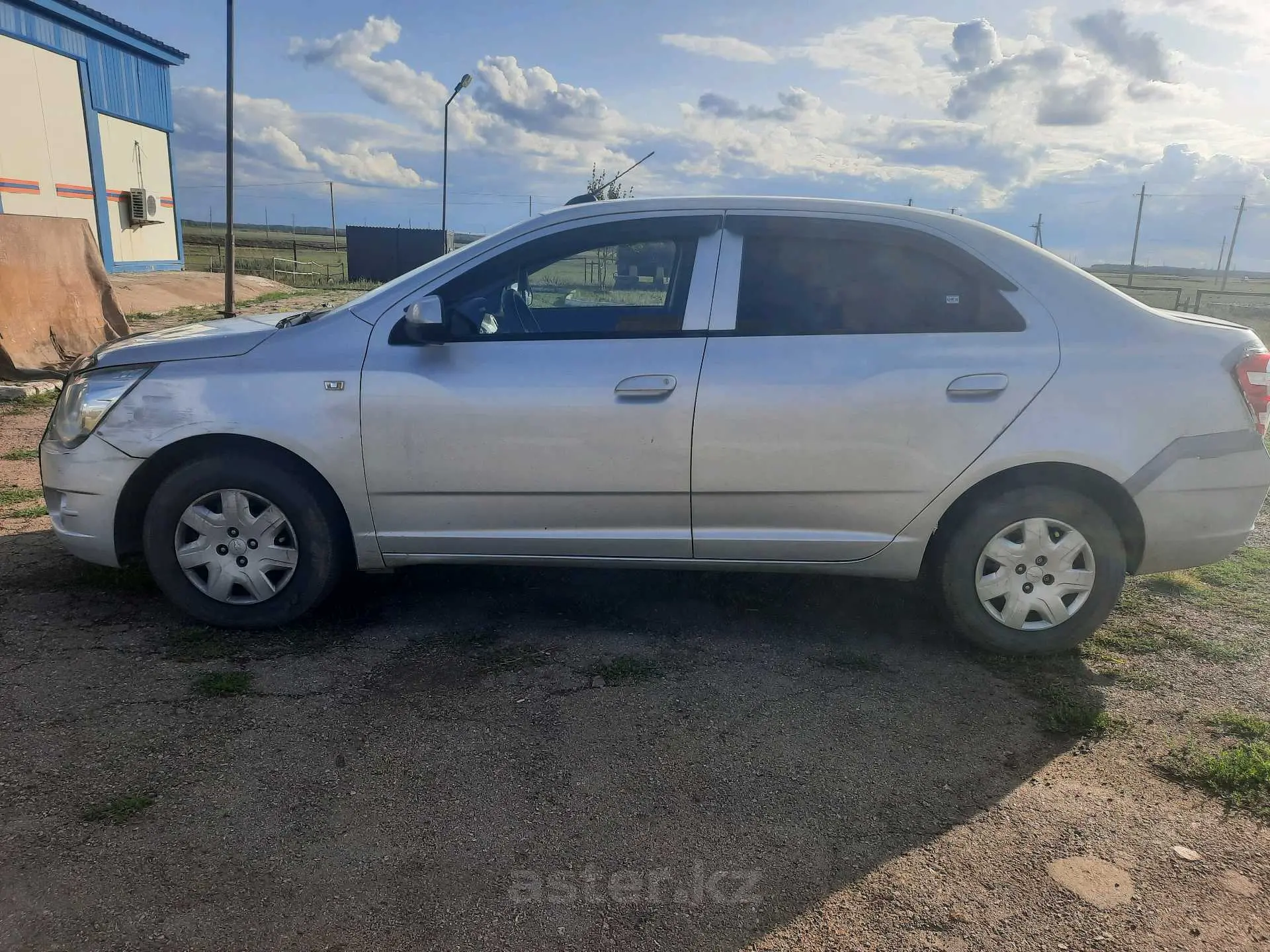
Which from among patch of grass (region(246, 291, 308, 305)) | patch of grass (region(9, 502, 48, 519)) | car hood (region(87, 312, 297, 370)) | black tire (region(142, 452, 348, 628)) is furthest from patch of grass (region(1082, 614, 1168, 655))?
patch of grass (region(246, 291, 308, 305))

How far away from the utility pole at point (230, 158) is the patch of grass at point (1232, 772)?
14.3m

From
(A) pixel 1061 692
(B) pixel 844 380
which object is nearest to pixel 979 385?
(B) pixel 844 380

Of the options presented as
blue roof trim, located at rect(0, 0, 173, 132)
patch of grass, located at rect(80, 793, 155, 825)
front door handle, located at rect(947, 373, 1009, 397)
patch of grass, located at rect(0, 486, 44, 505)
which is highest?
blue roof trim, located at rect(0, 0, 173, 132)

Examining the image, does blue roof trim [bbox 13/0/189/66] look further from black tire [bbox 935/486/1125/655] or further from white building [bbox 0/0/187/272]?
black tire [bbox 935/486/1125/655]

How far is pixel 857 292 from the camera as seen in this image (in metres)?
3.62

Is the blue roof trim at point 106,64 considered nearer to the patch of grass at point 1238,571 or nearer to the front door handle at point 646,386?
the front door handle at point 646,386

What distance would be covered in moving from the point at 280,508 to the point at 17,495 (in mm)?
3205

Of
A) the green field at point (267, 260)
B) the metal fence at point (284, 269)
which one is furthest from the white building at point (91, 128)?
the metal fence at point (284, 269)

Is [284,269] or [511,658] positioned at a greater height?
[284,269]

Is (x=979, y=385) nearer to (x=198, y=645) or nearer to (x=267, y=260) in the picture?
(x=198, y=645)

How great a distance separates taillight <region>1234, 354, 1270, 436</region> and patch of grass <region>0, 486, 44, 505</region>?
21.2 feet

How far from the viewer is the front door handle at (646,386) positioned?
3518 mm

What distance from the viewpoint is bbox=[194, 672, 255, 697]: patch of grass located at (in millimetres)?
3299

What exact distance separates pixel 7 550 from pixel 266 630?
1948 millimetres
